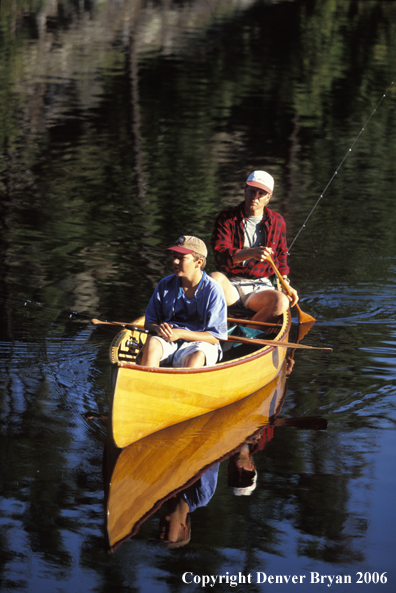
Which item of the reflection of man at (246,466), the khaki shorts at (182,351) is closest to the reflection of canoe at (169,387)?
the khaki shorts at (182,351)

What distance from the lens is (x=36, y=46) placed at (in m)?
27.9

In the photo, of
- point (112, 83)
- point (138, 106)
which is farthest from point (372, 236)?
point (112, 83)

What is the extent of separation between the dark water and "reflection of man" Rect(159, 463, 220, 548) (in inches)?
2.4

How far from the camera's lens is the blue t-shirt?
602 cm

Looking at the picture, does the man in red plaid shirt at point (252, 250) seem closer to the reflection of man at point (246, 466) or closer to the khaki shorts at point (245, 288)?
the khaki shorts at point (245, 288)

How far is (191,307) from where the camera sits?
612 cm

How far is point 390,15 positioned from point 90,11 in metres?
14.4

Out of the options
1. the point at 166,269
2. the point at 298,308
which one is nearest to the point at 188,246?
the point at 298,308

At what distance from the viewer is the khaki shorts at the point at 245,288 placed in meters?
7.52

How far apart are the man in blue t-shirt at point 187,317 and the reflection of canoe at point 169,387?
7.2 inches

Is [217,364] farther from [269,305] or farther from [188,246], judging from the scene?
[269,305]

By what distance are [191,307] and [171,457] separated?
1181 mm

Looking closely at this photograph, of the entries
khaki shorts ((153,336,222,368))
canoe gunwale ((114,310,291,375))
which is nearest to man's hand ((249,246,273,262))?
canoe gunwale ((114,310,291,375))

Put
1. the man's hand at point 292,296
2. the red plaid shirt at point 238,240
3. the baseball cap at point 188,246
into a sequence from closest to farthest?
the baseball cap at point 188,246 → the red plaid shirt at point 238,240 → the man's hand at point 292,296
